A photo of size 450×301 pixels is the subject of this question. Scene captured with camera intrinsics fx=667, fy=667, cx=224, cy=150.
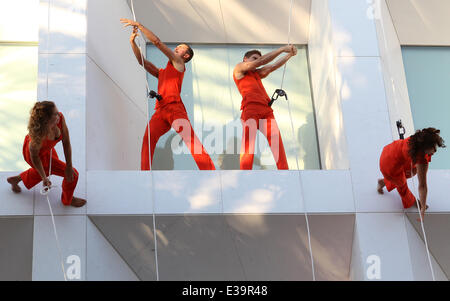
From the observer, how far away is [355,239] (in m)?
4.70

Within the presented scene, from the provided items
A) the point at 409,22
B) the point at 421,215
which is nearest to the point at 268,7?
the point at 409,22

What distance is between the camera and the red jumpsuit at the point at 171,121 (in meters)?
5.09

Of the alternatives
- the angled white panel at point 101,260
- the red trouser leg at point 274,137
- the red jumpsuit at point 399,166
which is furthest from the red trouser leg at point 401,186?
the angled white panel at point 101,260

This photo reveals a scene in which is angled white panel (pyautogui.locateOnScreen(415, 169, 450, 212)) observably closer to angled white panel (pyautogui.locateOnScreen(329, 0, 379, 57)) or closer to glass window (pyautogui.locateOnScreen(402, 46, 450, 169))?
angled white panel (pyautogui.locateOnScreen(329, 0, 379, 57))

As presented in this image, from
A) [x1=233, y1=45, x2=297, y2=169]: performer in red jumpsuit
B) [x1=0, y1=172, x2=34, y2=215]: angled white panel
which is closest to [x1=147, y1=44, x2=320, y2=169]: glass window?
[x1=233, y1=45, x2=297, y2=169]: performer in red jumpsuit

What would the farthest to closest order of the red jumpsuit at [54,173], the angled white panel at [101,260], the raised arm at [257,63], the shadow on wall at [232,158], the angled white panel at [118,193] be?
the shadow on wall at [232,158] < the raised arm at [257,63] < the angled white panel at [118,193] < the angled white panel at [101,260] < the red jumpsuit at [54,173]

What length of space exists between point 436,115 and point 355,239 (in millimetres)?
2159

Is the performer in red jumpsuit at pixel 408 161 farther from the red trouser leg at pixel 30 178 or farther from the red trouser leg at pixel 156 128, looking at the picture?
the red trouser leg at pixel 30 178

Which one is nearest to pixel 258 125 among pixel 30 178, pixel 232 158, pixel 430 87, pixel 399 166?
pixel 232 158

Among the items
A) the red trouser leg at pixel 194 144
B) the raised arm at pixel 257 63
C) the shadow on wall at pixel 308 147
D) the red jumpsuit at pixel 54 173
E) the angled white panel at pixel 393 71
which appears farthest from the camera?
the shadow on wall at pixel 308 147

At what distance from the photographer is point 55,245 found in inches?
174

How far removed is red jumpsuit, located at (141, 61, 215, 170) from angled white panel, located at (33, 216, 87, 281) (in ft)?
2.71

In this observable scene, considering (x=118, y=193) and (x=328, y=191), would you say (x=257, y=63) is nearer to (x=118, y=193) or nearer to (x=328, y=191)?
(x=328, y=191)
